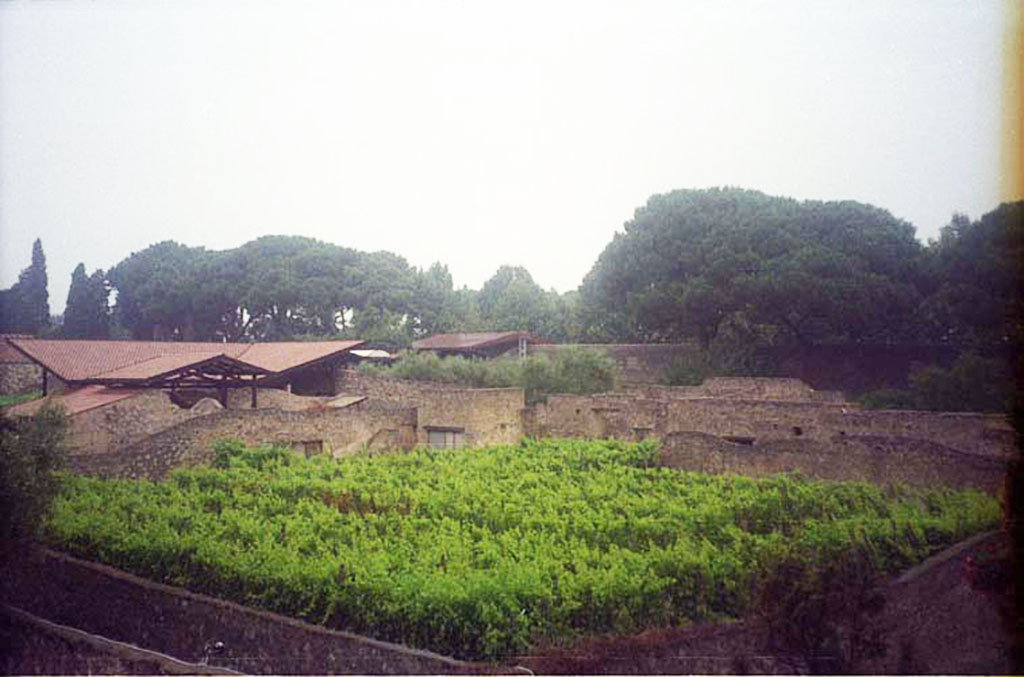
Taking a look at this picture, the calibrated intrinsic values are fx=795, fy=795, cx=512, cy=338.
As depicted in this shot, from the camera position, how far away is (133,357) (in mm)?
19406

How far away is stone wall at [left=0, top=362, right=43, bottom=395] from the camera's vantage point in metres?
16.7

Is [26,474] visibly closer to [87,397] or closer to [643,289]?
[87,397]

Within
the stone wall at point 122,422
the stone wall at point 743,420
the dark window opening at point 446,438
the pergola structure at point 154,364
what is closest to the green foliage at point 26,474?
the stone wall at point 122,422

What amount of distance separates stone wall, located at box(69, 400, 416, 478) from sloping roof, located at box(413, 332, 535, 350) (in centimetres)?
496

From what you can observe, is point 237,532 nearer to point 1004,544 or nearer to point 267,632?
point 267,632

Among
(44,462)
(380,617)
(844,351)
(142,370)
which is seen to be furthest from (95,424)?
(844,351)

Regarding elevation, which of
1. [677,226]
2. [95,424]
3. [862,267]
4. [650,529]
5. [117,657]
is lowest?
[117,657]

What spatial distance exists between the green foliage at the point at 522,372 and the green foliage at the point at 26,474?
13840 millimetres

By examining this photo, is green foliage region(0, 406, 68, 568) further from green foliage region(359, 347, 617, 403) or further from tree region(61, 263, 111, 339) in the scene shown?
green foliage region(359, 347, 617, 403)

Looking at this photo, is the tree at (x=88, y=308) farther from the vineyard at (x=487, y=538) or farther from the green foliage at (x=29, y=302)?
the vineyard at (x=487, y=538)

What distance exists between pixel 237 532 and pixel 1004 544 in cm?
905

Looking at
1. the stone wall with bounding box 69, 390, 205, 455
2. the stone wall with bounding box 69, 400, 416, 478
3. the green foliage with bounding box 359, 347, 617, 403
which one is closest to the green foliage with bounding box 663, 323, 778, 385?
the green foliage with bounding box 359, 347, 617, 403

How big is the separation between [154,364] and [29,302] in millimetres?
4165

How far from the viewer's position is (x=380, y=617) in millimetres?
8016
